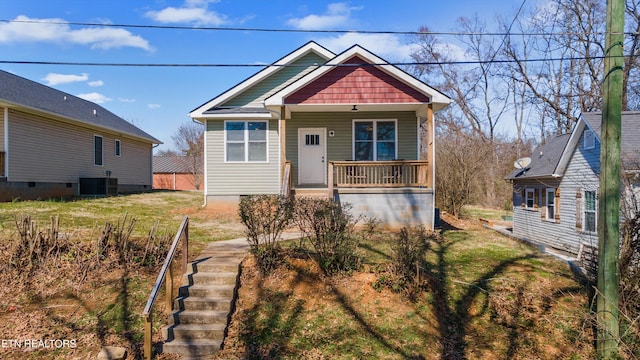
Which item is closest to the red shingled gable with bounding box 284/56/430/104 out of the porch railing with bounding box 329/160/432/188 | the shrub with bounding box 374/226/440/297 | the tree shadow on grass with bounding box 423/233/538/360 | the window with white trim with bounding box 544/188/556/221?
the porch railing with bounding box 329/160/432/188

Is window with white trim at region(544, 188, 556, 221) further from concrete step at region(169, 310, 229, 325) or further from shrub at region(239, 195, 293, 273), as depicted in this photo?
concrete step at region(169, 310, 229, 325)

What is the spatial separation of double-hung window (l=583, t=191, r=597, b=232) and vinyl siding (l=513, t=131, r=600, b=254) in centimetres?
29

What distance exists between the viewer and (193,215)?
12.7m

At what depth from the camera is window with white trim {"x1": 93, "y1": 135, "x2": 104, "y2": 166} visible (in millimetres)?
18725

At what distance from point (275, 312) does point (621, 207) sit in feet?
18.5

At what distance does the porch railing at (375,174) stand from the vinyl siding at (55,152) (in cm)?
1226

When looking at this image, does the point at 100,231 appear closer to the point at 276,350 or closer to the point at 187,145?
the point at 276,350

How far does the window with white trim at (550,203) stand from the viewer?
1699cm

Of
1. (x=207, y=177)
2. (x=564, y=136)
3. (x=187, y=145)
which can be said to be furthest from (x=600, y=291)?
(x=187, y=145)

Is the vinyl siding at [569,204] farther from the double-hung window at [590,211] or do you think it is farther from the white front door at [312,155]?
the white front door at [312,155]

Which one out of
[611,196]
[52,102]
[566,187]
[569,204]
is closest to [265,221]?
[611,196]

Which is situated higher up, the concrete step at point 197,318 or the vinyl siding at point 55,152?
the vinyl siding at point 55,152

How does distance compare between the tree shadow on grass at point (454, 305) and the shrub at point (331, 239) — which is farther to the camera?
the shrub at point (331, 239)

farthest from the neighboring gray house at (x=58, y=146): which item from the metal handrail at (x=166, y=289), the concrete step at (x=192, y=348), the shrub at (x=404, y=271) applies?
the shrub at (x=404, y=271)
